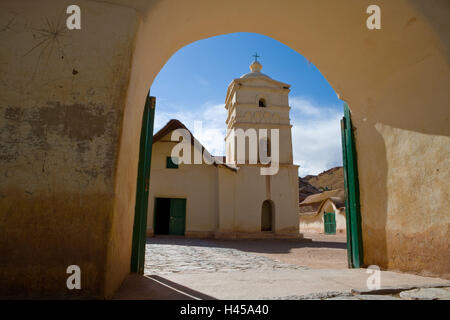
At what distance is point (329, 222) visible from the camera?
26.1 metres

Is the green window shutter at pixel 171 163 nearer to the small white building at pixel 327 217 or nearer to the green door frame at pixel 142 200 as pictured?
the green door frame at pixel 142 200

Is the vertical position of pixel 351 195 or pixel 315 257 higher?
pixel 351 195

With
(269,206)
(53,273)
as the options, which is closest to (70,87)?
(53,273)

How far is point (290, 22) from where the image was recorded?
166 inches

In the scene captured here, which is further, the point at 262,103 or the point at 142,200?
the point at 262,103

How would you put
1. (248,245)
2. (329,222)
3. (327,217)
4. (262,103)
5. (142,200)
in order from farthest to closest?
(327,217), (329,222), (262,103), (248,245), (142,200)

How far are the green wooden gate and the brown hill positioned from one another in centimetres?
2871

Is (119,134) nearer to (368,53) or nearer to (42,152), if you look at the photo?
(42,152)

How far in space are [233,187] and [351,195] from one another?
1158 centimetres

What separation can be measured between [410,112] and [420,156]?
609 mm

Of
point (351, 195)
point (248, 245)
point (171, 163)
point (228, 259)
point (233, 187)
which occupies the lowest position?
point (248, 245)

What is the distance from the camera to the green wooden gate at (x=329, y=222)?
2538cm

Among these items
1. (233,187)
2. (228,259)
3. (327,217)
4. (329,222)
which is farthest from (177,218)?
(327,217)

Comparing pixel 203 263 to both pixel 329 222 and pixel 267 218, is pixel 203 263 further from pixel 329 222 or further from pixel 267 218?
pixel 329 222
